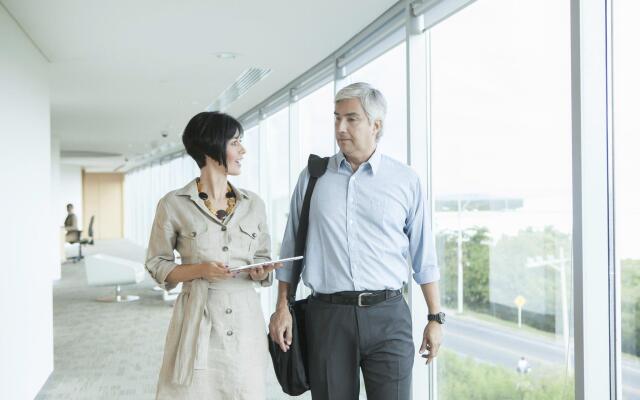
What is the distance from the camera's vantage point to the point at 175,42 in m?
4.90

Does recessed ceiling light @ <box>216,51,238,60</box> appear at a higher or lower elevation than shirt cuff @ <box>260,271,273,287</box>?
higher

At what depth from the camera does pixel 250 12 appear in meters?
4.09

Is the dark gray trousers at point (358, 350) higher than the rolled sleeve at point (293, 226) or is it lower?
lower

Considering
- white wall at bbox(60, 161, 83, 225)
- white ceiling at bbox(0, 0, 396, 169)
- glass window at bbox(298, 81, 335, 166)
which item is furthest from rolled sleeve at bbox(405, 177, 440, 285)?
white wall at bbox(60, 161, 83, 225)

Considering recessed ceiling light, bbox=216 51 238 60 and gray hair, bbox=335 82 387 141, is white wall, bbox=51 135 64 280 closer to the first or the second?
recessed ceiling light, bbox=216 51 238 60

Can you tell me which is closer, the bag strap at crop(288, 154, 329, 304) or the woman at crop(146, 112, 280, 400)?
the woman at crop(146, 112, 280, 400)

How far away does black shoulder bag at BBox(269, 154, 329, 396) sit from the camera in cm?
218

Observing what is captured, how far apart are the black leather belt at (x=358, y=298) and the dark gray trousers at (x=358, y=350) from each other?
0.01 metres

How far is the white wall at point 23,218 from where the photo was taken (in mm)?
3766

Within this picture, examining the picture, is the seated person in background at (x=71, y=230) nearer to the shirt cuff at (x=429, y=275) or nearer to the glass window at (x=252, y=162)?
the glass window at (x=252, y=162)

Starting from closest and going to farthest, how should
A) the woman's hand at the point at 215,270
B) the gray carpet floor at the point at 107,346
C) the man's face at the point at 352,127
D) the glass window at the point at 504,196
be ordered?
1. the woman's hand at the point at 215,270
2. the man's face at the point at 352,127
3. the glass window at the point at 504,196
4. the gray carpet floor at the point at 107,346

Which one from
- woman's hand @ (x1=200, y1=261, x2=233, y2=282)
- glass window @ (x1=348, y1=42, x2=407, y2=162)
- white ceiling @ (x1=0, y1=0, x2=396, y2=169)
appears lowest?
woman's hand @ (x1=200, y1=261, x2=233, y2=282)

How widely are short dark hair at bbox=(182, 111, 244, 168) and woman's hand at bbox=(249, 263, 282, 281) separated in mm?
391

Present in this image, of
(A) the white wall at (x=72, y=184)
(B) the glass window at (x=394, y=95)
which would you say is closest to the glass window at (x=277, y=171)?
(B) the glass window at (x=394, y=95)
